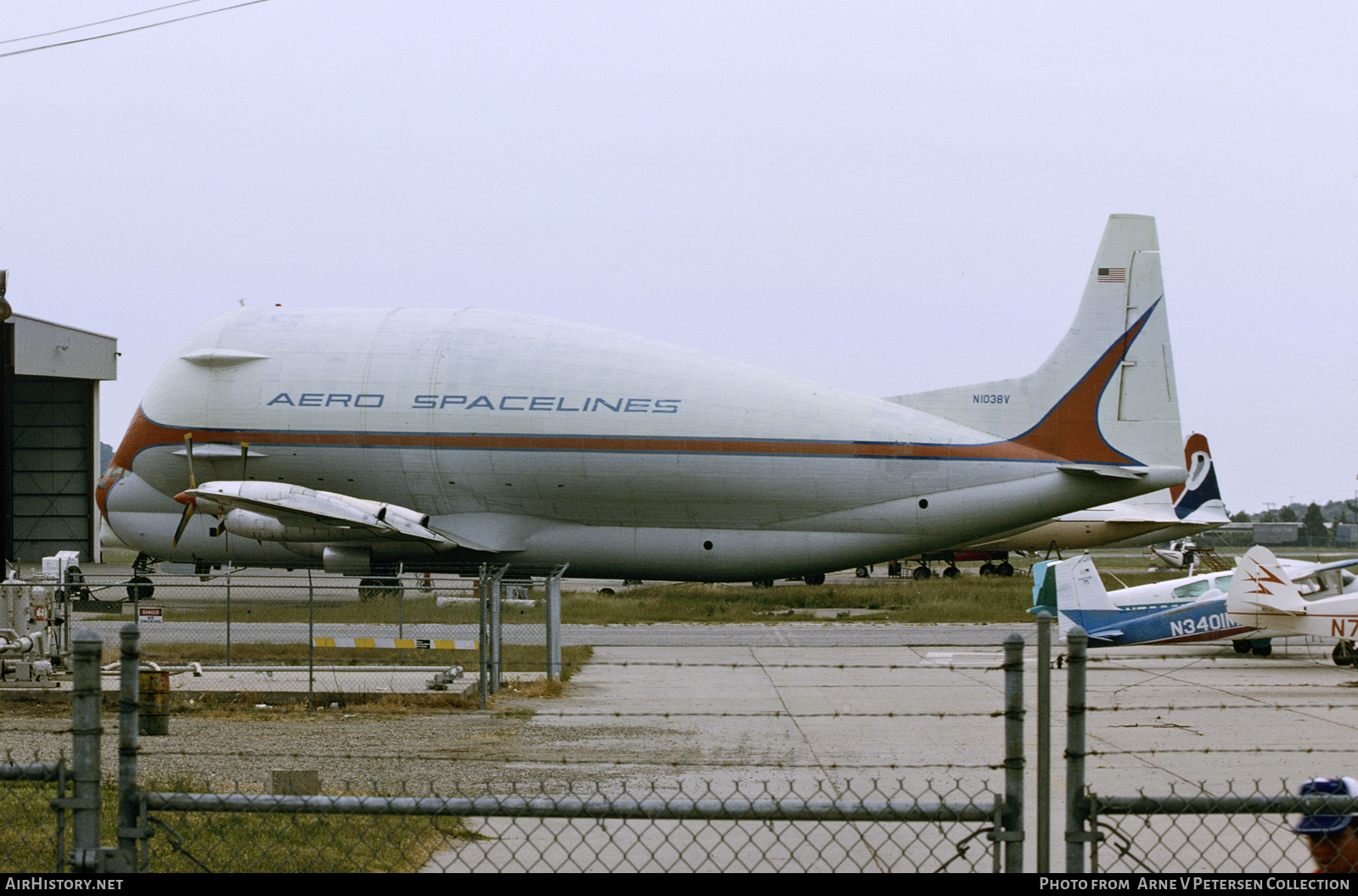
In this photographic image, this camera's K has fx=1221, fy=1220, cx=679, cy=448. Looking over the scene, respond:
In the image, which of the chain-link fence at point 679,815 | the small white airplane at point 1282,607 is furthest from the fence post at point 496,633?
the small white airplane at point 1282,607

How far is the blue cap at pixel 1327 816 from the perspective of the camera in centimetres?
443

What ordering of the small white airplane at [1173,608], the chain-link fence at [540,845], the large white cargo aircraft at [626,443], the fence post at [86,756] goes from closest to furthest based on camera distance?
the fence post at [86,756]
the chain-link fence at [540,845]
the small white airplane at [1173,608]
the large white cargo aircraft at [626,443]

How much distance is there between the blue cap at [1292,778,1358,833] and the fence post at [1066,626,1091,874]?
77cm

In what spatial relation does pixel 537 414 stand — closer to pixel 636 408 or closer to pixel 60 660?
pixel 636 408

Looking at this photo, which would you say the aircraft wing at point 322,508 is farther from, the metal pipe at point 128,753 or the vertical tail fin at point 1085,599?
the metal pipe at point 128,753

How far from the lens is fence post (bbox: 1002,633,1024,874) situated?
442 cm

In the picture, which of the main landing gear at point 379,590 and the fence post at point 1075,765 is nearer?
the fence post at point 1075,765

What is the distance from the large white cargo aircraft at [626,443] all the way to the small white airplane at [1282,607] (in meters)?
8.36

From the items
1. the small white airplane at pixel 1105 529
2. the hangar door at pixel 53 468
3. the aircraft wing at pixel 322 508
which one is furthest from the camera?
the hangar door at pixel 53 468

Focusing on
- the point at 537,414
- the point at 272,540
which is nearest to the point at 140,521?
the point at 272,540

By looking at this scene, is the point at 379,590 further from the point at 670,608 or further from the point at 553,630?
the point at 670,608

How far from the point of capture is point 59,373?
5103 cm

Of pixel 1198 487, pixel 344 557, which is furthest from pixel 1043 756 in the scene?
pixel 1198 487

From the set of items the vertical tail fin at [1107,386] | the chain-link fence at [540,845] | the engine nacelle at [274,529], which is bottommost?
the chain-link fence at [540,845]
